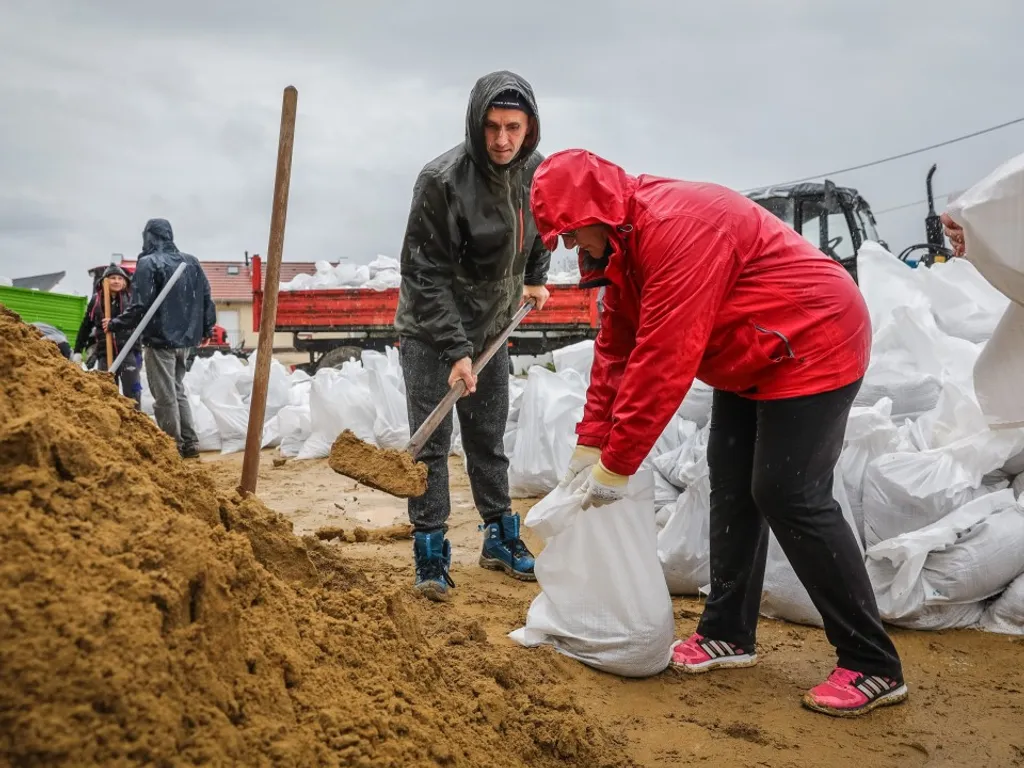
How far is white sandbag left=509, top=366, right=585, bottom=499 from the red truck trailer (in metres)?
6.34

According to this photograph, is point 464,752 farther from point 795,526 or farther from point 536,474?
point 536,474

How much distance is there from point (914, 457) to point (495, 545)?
1557 mm

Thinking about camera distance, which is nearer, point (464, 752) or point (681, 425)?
point (464, 752)

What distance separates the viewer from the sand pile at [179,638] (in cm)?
114

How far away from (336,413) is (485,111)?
12.0 ft

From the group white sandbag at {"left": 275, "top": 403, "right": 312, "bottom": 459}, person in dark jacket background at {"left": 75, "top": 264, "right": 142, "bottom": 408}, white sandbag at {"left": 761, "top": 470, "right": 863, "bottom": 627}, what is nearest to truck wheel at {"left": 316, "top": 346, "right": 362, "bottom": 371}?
person in dark jacket background at {"left": 75, "top": 264, "right": 142, "bottom": 408}

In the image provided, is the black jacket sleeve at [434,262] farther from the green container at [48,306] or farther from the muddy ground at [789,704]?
the green container at [48,306]

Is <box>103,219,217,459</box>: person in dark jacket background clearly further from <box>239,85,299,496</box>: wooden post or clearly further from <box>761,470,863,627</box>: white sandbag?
<box>761,470,863,627</box>: white sandbag

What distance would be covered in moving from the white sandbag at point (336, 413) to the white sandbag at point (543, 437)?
1.72 metres

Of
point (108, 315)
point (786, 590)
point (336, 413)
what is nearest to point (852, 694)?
point (786, 590)

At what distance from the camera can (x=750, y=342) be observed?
2006 mm

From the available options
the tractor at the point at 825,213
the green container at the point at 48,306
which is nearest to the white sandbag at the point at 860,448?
the tractor at the point at 825,213

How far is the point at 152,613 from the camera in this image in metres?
1.26

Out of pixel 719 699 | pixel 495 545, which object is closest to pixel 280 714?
→ pixel 719 699
